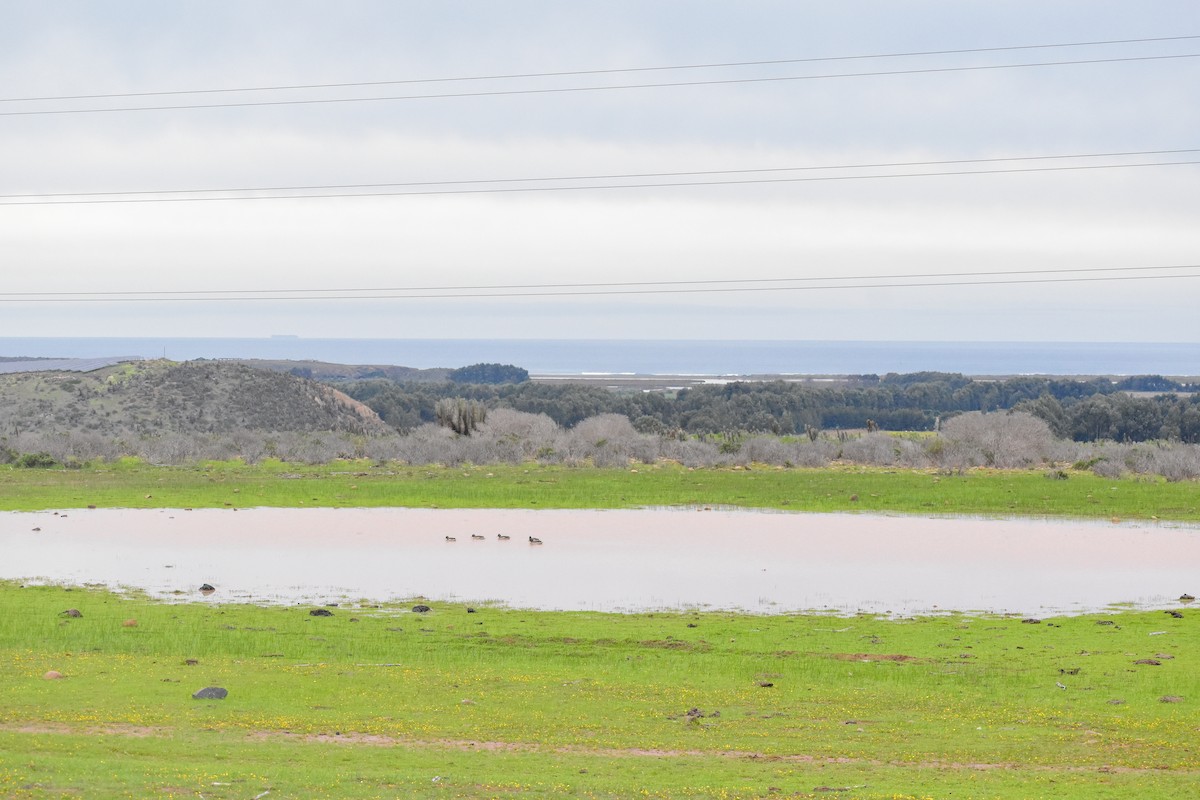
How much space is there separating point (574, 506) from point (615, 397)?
2280 inches

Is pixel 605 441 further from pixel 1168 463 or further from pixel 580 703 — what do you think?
pixel 580 703

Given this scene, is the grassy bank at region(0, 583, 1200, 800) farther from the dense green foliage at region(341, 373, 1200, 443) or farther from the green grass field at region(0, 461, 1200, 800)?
the dense green foliage at region(341, 373, 1200, 443)

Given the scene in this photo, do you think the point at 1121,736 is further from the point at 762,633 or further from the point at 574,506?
the point at 574,506

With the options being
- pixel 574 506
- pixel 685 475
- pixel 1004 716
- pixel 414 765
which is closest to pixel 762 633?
pixel 1004 716

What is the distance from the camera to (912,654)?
16641mm

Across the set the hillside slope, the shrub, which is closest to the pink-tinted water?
the shrub

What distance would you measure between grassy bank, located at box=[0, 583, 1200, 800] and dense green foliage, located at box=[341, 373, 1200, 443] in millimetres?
51876

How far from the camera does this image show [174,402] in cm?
7838

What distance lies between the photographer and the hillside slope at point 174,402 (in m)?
74.3

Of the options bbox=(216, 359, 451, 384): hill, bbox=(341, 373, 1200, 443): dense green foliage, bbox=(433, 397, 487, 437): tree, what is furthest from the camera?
bbox=(216, 359, 451, 384): hill

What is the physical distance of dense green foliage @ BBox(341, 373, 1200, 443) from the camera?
74625mm

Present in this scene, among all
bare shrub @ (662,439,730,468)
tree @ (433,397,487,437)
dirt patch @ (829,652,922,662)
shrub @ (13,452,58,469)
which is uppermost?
tree @ (433,397,487,437)

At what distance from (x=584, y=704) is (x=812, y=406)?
8463 centimetres

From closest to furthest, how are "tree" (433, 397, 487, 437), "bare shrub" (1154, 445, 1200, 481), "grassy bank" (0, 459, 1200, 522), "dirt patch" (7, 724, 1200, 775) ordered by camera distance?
"dirt patch" (7, 724, 1200, 775), "grassy bank" (0, 459, 1200, 522), "bare shrub" (1154, 445, 1200, 481), "tree" (433, 397, 487, 437)
